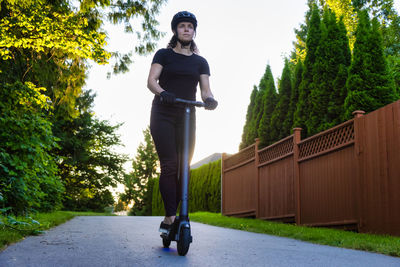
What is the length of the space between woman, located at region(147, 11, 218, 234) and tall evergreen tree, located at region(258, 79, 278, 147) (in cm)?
995

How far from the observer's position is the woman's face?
3.59m

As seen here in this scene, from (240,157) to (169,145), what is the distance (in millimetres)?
9930

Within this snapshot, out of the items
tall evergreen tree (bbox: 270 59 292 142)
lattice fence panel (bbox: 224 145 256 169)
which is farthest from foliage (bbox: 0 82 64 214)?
tall evergreen tree (bbox: 270 59 292 142)

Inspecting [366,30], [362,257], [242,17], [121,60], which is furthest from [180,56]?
[242,17]

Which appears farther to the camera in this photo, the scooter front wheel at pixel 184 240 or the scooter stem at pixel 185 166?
the scooter stem at pixel 185 166

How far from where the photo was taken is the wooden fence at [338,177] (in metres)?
6.04

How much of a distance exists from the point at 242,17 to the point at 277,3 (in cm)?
114

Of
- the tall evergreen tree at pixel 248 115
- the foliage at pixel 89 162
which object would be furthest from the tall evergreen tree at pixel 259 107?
the foliage at pixel 89 162

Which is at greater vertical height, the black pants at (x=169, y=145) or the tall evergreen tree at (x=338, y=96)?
the tall evergreen tree at (x=338, y=96)

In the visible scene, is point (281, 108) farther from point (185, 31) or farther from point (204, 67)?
point (185, 31)

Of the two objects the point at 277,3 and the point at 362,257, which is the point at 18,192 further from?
the point at 277,3

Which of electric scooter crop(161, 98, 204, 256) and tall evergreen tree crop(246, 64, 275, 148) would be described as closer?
electric scooter crop(161, 98, 204, 256)

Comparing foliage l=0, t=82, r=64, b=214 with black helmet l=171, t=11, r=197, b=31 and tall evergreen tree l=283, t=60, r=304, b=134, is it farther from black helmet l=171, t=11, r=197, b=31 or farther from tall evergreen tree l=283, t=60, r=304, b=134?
tall evergreen tree l=283, t=60, r=304, b=134

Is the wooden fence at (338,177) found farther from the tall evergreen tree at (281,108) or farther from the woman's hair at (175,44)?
the woman's hair at (175,44)
